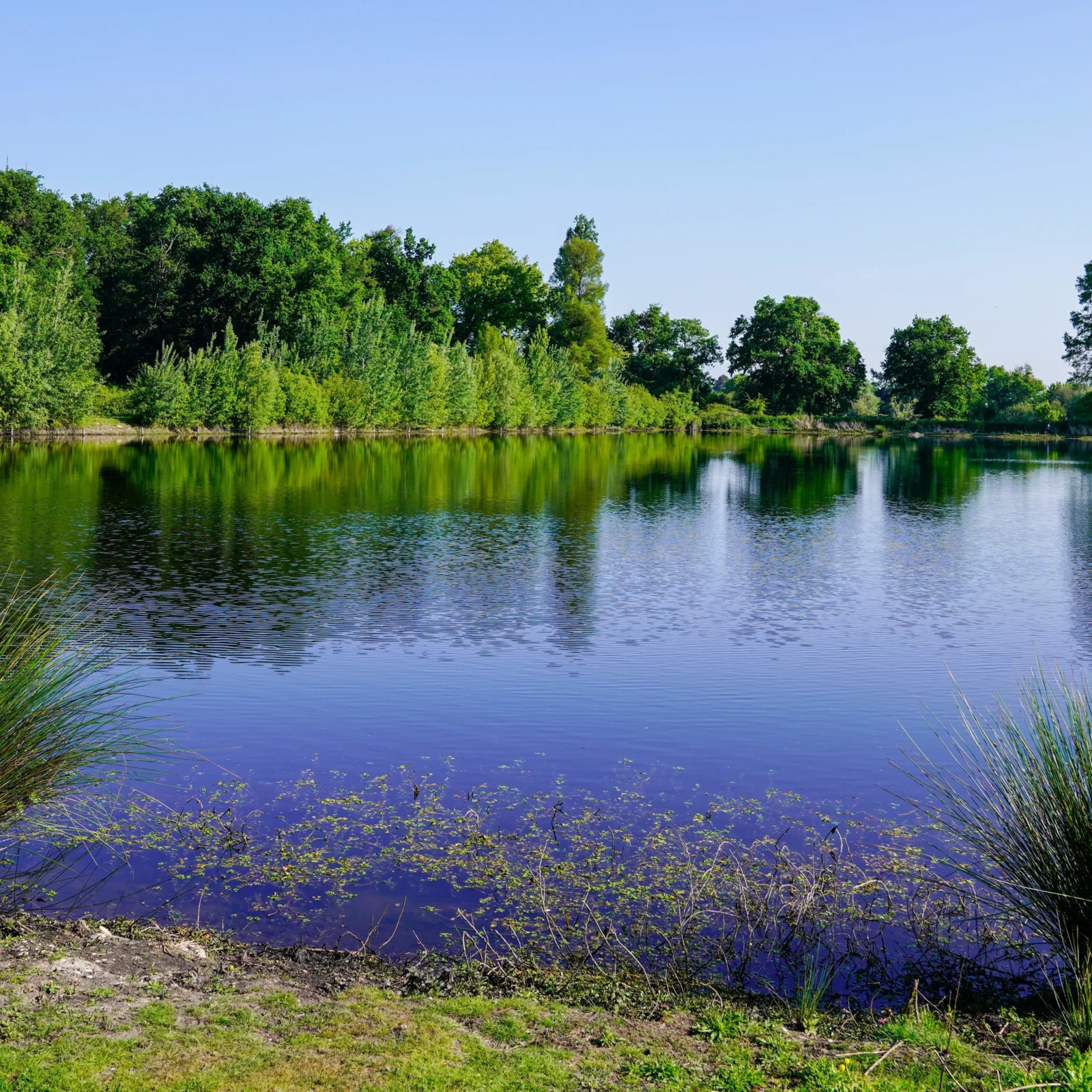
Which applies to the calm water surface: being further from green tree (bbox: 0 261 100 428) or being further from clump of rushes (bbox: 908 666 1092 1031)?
green tree (bbox: 0 261 100 428)

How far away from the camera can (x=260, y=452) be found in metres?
56.1

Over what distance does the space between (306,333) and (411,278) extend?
Answer: 20.7 m

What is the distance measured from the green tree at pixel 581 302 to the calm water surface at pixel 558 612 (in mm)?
79068

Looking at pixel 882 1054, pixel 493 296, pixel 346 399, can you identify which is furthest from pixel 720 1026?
pixel 493 296

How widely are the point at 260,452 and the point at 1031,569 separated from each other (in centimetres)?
3981

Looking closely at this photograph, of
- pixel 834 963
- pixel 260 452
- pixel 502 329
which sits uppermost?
pixel 502 329

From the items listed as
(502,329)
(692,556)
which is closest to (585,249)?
(502,329)

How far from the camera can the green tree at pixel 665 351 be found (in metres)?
135

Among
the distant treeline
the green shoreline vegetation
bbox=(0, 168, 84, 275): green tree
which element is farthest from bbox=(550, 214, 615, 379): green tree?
the green shoreline vegetation

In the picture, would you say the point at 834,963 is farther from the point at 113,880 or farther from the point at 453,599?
the point at 453,599

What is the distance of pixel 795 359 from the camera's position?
132 metres

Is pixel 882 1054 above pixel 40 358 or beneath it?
beneath

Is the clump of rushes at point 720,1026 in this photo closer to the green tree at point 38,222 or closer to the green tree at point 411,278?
the green tree at point 38,222

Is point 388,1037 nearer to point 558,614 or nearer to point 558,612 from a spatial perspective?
point 558,614
